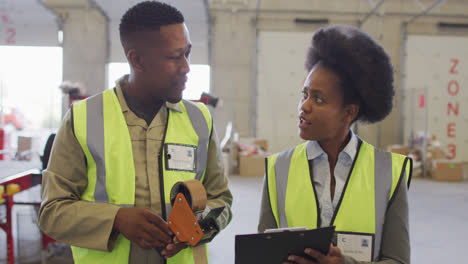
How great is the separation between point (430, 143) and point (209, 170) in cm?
827

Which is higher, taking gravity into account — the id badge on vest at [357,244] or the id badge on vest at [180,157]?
the id badge on vest at [180,157]

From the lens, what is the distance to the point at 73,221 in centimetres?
103

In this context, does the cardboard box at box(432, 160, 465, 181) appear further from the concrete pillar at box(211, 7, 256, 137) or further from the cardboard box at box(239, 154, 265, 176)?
the concrete pillar at box(211, 7, 256, 137)

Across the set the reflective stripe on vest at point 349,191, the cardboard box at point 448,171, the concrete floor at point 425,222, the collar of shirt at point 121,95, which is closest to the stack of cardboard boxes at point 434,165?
the cardboard box at point 448,171

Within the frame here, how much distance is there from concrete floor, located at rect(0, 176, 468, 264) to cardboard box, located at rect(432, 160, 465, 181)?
15.4 inches

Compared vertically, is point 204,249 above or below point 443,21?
below

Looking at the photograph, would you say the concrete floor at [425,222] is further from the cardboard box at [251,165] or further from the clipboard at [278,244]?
the clipboard at [278,244]

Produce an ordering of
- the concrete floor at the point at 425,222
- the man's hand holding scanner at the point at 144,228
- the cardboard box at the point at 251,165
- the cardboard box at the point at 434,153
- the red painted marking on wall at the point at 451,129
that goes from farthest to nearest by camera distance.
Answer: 1. the red painted marking on wall at the point at 451,129
2. the cardboard box at the point at 434,153
3. the cardboard box at the point at 251,165
4. the concrete floor at the point at 425,222
5. the man's hand holding scanner at the point at 144,228

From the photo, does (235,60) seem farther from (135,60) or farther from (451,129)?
(135,60)

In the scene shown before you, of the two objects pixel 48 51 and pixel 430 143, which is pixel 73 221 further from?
pixel 48 51

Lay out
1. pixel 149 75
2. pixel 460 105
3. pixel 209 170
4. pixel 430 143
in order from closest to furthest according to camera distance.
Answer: pixel 149 75 < pixel 209 170 < pixel 430 143 < pixel 460 105

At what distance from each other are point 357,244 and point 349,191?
0.50ft

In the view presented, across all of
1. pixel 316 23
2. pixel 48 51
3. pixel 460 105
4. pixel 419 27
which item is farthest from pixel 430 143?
pixel 48 51

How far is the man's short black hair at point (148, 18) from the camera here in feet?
3.72
